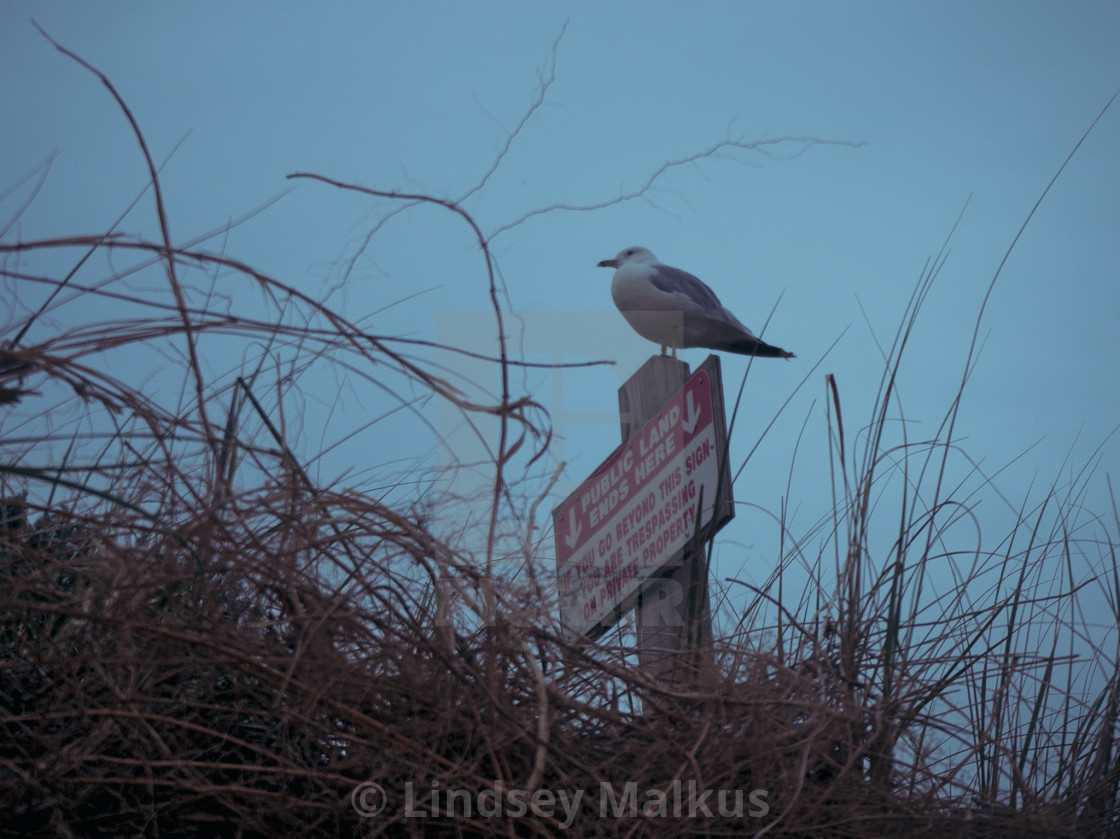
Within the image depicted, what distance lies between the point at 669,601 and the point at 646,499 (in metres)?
0.36

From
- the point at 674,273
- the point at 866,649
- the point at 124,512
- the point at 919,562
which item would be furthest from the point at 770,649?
the point at 674,273

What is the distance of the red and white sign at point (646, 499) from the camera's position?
2.26 metres

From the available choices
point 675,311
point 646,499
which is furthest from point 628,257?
point 646,499

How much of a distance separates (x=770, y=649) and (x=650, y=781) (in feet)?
1.18

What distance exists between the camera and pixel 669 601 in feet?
7.35

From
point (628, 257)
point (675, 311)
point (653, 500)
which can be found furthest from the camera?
point (628, 257)

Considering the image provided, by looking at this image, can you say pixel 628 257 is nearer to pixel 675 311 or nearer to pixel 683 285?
pixel 683 285

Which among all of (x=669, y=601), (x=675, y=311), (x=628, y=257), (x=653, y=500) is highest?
(x=628, y=257)

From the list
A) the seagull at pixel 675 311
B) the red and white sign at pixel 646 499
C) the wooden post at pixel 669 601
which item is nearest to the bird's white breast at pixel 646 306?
the seagull at pixel 675 311

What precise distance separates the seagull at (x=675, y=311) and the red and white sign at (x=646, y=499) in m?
0.48

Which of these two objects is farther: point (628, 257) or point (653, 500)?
point (628, 257)

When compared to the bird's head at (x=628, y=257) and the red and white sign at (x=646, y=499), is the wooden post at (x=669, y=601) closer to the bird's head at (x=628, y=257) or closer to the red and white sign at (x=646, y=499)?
the red and white sign at (x=646, y=499)

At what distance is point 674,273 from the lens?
3.38m

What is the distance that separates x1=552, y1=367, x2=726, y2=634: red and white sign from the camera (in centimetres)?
226
